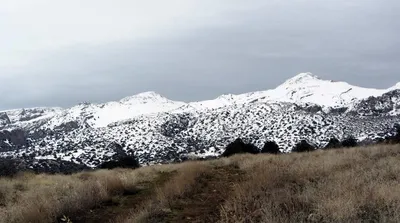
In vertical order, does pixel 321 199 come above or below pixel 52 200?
above

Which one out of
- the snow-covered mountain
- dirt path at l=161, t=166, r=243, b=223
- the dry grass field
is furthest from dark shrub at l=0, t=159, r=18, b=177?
the snow-covered mountain

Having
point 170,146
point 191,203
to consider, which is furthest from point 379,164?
point 170,146

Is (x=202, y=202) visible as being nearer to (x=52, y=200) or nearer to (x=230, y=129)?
(x=52, y=200)

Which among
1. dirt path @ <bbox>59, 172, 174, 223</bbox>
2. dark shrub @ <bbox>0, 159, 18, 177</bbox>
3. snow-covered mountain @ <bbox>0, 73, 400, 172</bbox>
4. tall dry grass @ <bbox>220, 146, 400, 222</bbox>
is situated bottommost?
snow-covered mountain @ <bbox>0, 73, 400, 172</bbox>

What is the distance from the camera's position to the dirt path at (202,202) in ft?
26.7

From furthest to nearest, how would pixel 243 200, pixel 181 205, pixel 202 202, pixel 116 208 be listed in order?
pixel 116 208 → pixel 202 202 → pixel 181 205 → pixel 243 200

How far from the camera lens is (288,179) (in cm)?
985

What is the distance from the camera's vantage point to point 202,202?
977cm

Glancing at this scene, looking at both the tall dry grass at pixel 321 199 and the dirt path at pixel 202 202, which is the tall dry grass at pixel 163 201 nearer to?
the dirt path at pixel 202 202

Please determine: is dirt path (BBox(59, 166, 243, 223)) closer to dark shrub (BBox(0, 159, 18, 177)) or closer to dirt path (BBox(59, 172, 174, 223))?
dirt path (BBox(59, 172, 174, 223))

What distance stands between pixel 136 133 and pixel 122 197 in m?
150

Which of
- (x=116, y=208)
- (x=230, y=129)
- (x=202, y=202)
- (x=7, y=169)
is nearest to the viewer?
(x=202, y=202)

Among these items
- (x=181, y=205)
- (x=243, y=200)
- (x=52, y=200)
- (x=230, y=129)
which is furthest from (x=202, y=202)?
(x=230, y=129)

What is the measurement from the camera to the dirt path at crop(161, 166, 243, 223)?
8133 mm
